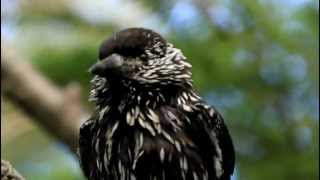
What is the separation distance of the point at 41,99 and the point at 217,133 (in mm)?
2096

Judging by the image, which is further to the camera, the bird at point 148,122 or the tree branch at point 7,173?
the bird at point 148,122

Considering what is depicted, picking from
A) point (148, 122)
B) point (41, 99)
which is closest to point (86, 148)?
point (148, 122)

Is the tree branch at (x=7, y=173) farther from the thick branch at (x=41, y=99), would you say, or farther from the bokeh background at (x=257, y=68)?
the thick branch at (x=41, y=99)

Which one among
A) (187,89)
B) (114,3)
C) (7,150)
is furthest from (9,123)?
(187,89)

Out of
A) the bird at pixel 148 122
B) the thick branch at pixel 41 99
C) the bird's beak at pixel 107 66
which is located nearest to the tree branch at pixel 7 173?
the bird's beak at pixel 107 66

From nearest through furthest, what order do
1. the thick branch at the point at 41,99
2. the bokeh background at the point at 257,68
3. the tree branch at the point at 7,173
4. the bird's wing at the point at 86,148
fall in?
the tree branch at the point at 7,173 → the bird's wing at the point at 86,148 → the bokeh background at the point at 257,68 → the thick branch at the point at 41,99

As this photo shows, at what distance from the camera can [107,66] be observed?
383cm

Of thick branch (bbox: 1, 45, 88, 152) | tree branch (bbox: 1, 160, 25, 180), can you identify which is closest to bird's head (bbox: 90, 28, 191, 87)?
tree branch (bbox: 1, 160, 25, 180)

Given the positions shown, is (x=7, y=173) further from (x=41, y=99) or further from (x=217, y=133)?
(x=41, y=99)

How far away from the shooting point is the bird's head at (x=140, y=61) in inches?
153

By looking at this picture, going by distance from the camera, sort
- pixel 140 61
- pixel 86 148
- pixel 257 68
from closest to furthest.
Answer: pixel 140 61, pixel 86 148, pixel 257 68

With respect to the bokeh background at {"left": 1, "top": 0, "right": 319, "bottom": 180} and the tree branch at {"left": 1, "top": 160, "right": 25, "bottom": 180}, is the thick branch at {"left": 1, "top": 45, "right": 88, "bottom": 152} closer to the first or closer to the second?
the bokeh background at {"left": 1, "top": 0, "right": 319, "bottom": 180}

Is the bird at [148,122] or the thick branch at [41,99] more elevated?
the thick branch at [41,99]

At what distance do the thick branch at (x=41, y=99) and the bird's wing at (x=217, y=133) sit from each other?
5.41 ft
